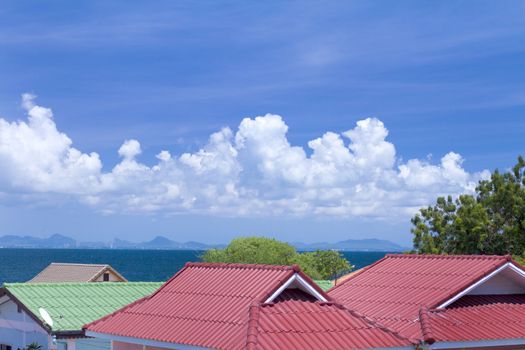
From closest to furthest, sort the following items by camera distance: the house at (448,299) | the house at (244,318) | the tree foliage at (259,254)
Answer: the house at (244,318) < the house at (448,299) < the tree foliage at (259,254)

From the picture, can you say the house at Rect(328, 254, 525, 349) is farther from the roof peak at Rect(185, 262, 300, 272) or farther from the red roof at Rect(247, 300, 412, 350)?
the roof peak at Rect(185, 262, 300, 272)

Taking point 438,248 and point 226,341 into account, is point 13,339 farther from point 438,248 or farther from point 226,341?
point 438,248

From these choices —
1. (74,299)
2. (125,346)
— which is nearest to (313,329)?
(125,346)

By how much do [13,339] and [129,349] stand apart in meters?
12.0

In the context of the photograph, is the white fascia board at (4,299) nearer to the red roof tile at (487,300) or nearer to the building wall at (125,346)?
the building wall at (125,346)

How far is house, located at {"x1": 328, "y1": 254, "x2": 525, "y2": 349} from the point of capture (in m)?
22.6

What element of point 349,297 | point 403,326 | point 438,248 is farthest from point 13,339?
point 438,248

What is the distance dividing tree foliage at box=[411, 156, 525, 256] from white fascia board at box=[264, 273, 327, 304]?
28.8 meters

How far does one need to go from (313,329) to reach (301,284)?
1.64m

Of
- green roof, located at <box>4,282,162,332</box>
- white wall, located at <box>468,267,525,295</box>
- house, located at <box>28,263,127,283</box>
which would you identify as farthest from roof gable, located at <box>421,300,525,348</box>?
house, located at <box>28,263,127,283</box>

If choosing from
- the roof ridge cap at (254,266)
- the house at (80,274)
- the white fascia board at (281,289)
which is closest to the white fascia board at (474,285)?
the white fascia board at (281,289)

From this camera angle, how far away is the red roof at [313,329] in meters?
20.3

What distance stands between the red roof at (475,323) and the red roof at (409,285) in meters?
0.37

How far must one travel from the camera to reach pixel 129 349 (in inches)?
958
